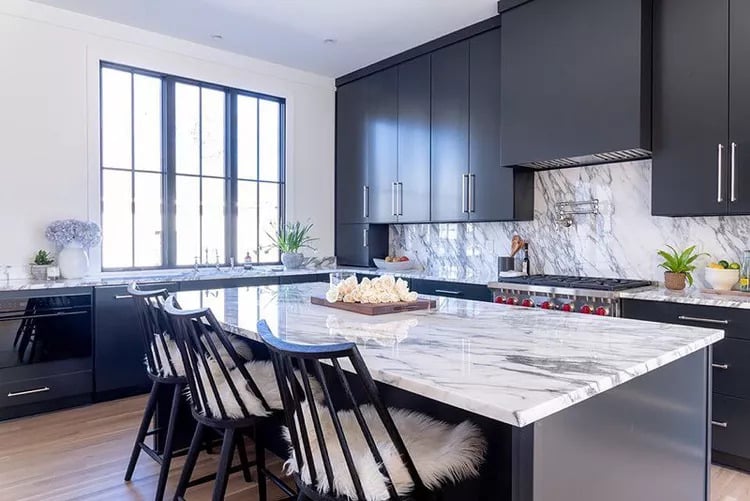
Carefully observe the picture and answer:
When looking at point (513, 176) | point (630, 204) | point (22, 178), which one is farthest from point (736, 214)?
point (22, 178)

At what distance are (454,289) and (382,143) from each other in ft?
5.63

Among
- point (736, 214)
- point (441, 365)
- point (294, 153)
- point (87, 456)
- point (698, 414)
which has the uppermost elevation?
point (294, 153)

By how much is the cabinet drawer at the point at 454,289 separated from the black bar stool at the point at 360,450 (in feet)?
7.75

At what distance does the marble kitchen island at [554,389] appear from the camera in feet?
3.51

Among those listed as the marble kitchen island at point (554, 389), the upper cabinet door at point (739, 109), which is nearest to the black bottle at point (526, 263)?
the upper cabinet door at point (739, 109)

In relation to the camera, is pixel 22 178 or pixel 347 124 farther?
pixel 347 124

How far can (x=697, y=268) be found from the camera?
327 centimetres

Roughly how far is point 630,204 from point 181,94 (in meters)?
3.77

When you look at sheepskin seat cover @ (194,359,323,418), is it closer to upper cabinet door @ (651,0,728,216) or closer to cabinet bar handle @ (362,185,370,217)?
upper cabinet door @ (651,0,728,216)

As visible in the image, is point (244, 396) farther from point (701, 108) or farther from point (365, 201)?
point (365, 201)

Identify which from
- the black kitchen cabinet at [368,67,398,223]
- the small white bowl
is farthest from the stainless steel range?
the black kitchen cabinet at [368,67,398,223]

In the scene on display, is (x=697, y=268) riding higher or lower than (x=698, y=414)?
higher

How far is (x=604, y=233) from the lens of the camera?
371cm

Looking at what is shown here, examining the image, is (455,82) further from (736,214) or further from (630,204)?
(736,214)
